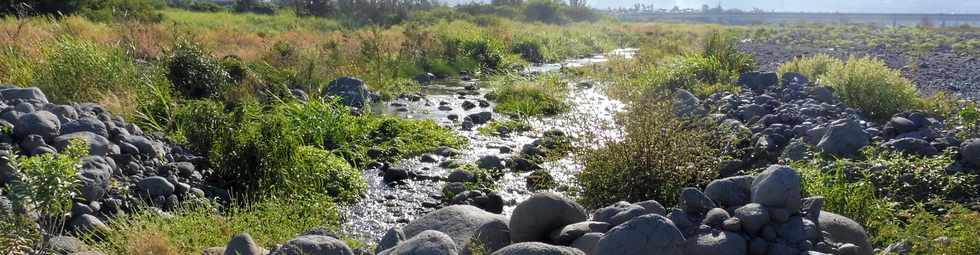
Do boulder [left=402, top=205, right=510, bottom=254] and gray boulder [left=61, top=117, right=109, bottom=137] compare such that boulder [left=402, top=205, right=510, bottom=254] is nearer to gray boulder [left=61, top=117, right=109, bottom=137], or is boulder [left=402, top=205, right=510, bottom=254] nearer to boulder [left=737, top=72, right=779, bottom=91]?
gray boulder [left=61, top=117, right=109, bottom=137]

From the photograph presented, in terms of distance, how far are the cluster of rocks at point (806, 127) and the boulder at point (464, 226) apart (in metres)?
3.29

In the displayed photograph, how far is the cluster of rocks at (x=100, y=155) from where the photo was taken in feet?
18.3

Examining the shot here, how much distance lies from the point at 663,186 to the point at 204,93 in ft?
24.4

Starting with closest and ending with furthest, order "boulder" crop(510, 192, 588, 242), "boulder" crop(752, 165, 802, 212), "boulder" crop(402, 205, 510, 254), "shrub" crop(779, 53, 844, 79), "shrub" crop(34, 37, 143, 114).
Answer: "boulder" crop(752, 165, 802, 212)
"boulder" crop(510, 192, 588, 242)
"boulder" crop(402, 205, 510, 254)
"shrub" crop(34, 37, 143, 114)
"shrub" crop(779, 53, 844, 79)

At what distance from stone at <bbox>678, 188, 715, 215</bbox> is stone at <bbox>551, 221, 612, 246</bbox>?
590 mm

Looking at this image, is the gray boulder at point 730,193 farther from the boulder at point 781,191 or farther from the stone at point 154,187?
the stone at point 154,187

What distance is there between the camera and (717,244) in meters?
4.32

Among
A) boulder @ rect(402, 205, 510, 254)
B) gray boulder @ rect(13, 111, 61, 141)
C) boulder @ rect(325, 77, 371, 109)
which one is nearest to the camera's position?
boulder @ rect(402, 205, 510, 254)

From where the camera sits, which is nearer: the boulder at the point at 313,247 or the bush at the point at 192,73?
the boulder at the point at 313,247

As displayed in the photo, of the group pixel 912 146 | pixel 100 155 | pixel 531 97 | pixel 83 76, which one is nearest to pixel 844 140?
pixel 912 146

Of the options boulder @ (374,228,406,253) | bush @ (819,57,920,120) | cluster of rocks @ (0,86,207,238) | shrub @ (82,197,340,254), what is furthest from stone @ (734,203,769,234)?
bush @ (819,57,920,120)

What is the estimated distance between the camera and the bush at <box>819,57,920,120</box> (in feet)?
32.8

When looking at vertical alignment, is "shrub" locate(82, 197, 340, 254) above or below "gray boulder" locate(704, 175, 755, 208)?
below

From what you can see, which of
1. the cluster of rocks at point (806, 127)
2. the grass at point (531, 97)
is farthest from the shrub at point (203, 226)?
the grass at point (531, 97)
